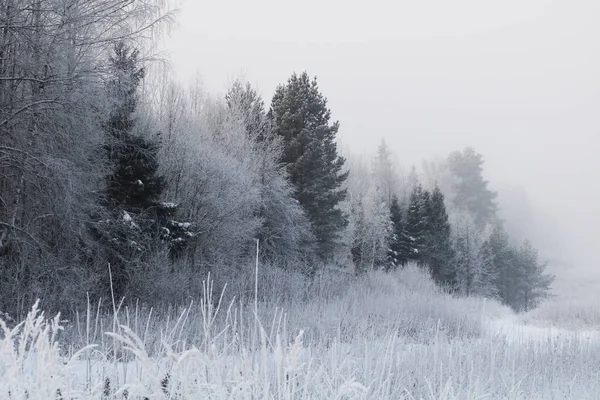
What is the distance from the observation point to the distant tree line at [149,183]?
29.2 ft

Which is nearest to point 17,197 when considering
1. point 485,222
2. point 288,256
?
point 288,256

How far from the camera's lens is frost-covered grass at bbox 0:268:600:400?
1.85 meters

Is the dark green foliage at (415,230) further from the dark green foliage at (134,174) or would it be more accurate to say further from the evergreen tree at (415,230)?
the dark green foliage at (134,174)

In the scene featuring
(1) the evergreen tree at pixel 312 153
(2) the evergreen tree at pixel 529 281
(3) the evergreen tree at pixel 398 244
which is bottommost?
(2) the evergreen tree at pixel 529 281

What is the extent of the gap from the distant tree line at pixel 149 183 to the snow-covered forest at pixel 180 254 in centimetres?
6

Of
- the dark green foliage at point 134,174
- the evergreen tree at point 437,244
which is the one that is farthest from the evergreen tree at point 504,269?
the dark green foliage at point 134,174

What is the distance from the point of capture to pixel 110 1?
10.3m

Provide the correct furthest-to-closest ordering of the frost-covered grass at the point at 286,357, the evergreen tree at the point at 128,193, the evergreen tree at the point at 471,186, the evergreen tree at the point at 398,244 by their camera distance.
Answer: the evergreen tree at the point at 471,186, the evergreen tree at the point at 398,244, the evergreen tree at the point at 128,193, the frost-covered grass at the point at 286,357

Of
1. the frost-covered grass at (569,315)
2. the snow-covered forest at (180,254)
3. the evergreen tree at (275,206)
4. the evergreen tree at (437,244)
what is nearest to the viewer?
the snow-covered forest at (180,254)

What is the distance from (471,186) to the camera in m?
58.9

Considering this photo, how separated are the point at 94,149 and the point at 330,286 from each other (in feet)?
33.1

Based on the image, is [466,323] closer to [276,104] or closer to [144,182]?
[144,182]

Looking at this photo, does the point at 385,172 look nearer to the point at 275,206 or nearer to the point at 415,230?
the point at 415,230

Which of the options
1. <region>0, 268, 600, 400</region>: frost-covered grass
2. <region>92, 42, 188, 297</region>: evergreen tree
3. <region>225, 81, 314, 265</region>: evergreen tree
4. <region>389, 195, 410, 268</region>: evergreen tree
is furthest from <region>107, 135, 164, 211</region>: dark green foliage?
<region>389, 195, 410, 268</region>: evergreen tree
